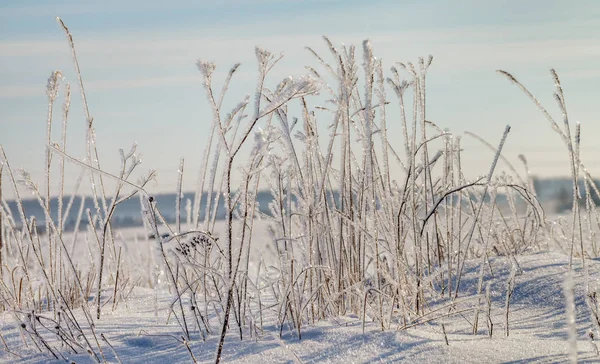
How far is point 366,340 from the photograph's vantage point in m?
1.75

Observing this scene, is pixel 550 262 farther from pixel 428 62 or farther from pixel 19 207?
pixel 19 207

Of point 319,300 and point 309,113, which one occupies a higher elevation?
point 309,113

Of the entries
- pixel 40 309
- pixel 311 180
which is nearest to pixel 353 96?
pixel 311 180

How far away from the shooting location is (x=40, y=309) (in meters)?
2.67

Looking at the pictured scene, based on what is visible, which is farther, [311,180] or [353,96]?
[353,96]

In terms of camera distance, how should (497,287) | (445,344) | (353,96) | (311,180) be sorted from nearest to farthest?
(445,344)
(311,180)
(353,96)
(497,287)

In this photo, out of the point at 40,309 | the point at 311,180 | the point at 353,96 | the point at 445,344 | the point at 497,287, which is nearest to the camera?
the point at 445,344

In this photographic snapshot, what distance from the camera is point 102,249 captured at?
2322 millimetres

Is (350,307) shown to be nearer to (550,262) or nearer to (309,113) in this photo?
(309,113)

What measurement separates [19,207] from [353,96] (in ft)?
3.62

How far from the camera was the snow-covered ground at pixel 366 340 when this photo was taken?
1.64 meters

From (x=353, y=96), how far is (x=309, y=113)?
7.1 inches

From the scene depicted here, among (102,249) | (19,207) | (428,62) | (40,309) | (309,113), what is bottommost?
(40,309)

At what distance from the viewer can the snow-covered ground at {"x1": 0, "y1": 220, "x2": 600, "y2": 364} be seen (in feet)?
5.37
